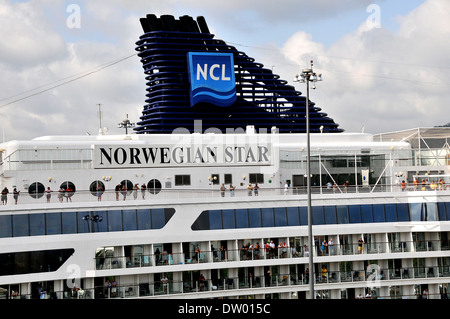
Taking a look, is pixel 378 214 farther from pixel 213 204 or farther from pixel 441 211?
pixel 213 204

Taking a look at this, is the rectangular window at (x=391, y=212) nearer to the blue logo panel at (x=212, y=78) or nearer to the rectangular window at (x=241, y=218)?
the rectangular window at (x=241, y=218)

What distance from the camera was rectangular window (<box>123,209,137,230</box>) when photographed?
23828mm

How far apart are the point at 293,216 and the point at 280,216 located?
0.60 metres

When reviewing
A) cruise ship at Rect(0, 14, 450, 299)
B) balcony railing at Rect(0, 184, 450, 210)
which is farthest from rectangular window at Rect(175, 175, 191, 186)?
balcony railing at Rect(0, 184, 450, 210)

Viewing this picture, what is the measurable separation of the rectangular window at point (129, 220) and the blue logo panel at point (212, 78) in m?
9.97

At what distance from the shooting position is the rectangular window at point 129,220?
78.2ft

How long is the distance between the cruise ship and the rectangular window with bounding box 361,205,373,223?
48 mm

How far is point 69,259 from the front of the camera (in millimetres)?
22609

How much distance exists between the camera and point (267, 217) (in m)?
25.3

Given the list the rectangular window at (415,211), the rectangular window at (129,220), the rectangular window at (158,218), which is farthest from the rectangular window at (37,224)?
the rectangular window at (415,211)

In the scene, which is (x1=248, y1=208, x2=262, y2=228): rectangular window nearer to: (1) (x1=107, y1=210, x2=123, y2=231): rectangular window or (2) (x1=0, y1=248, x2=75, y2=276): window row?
(1) (x1=107, y1=210, x2=123, y2=231): rectangular window
